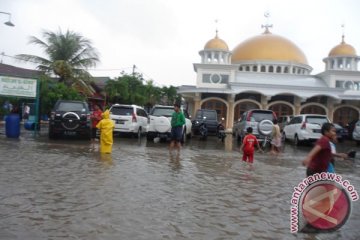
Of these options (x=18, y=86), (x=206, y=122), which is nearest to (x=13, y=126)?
(x=18, y=86)

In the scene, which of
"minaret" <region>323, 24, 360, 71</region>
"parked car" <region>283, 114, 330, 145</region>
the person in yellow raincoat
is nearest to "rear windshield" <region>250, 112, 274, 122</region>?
"parked car" <region>283, 114, 330, 145</region>

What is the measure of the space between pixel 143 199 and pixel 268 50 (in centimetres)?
4372

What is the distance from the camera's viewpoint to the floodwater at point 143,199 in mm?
5184

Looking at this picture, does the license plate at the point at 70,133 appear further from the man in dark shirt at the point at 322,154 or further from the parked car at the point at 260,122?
the man in dark shirt at the point at 322,154

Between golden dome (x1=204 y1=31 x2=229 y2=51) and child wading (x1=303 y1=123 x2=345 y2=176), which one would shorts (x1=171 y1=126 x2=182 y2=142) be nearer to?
child wading (x1=303 y1=123 x2=345 y2=176)

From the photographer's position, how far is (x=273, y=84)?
3641 centimetres

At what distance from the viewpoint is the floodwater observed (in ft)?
17.0

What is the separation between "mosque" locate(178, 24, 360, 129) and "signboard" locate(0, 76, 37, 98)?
20.4 m

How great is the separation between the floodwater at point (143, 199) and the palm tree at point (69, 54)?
1948cm

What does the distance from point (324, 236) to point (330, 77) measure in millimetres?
38667

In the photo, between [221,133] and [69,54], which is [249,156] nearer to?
[221,133]

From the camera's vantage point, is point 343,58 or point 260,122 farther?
point 343,58

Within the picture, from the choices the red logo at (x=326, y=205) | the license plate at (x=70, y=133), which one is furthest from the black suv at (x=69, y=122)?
the red logo at (x=326, y=205)

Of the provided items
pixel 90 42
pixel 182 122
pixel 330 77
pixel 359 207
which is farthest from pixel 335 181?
pixel 330 77
